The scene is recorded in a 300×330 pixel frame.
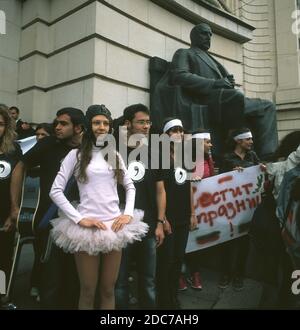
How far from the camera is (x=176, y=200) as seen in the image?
3350mm

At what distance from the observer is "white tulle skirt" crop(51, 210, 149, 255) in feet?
7.77

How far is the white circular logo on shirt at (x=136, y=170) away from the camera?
300 cm

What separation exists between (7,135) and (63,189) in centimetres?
104

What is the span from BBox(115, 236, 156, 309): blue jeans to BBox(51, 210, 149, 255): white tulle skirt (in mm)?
468

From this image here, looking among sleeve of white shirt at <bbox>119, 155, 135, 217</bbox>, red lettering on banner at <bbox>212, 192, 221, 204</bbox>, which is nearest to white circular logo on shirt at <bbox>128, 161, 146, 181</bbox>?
sleeve of white shirt at <bbox>119, 155, 135, 217</bbox>

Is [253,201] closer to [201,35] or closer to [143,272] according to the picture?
[143,272]

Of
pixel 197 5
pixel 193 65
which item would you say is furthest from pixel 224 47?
pixel 193 65

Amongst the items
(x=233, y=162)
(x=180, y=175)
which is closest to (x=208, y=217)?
(x=233, y=162)

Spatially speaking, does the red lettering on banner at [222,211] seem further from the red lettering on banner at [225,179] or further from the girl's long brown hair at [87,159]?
the girl's long brown hair at [87,159]

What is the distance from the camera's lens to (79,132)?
9.86 ft

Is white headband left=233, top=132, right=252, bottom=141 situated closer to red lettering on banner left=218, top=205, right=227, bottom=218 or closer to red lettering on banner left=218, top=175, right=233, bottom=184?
red lettering on banner left=218, top=175, right=233, bottom=184
